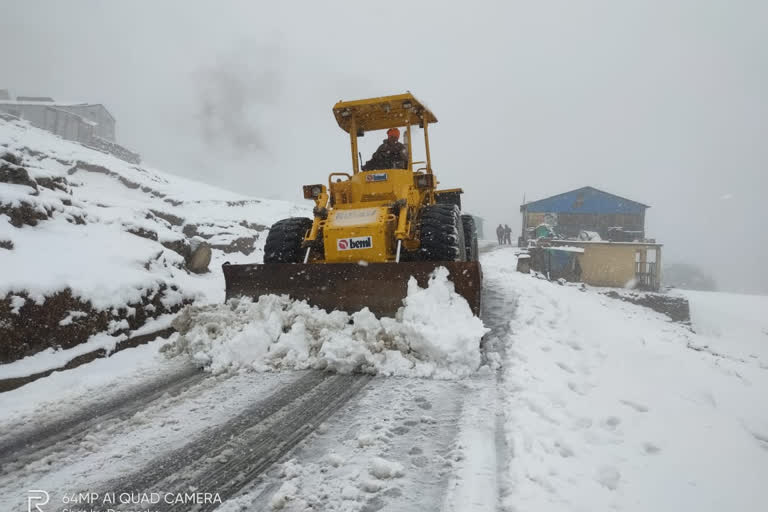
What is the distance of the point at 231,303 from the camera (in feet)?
14.0

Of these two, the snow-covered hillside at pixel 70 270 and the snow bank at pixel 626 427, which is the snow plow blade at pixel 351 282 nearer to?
the snow bank at pixel 626 427

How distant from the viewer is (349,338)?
3451mm

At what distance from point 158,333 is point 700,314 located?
21430 mm

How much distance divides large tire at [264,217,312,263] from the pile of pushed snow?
1.13 metres

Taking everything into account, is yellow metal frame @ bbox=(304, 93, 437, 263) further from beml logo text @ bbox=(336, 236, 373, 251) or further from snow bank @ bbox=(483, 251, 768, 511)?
snow bank @ bbox=(483, 251, 768, 511)

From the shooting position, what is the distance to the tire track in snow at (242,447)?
186 cm

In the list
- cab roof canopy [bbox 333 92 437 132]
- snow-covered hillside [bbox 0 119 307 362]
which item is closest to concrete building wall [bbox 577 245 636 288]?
cab roof canopy [bbox 333 92 437 132]

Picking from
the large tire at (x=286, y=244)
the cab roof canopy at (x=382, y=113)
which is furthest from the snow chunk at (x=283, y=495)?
the cab roof canopy at (x=382, y=113)

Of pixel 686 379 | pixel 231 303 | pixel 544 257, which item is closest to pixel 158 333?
pixel 231 303

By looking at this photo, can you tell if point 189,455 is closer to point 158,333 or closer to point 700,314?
point 158,333

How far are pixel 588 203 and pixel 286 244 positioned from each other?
27.2 meters

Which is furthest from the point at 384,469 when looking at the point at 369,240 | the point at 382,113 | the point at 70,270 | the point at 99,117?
the point at 99,117

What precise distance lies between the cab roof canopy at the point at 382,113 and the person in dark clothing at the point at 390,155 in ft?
0.80

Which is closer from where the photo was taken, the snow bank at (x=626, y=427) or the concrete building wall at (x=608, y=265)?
the snow bank at (x=626, y=427)
